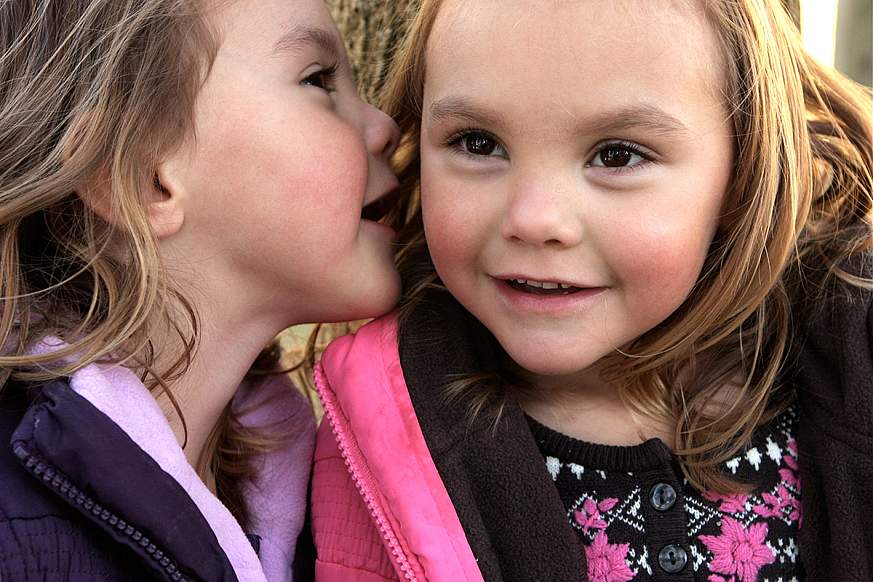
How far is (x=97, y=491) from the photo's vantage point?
1700 mm

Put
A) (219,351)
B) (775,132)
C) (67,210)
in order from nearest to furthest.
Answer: (775,132), (67,210), (219,351)

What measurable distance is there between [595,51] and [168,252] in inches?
37.1

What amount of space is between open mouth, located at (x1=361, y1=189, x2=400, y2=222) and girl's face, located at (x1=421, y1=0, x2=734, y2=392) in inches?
14.0

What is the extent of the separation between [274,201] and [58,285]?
0.44 metres

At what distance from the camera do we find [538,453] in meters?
2.00

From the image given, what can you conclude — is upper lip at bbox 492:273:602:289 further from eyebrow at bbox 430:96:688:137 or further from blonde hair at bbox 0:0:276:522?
blonde hair at bbox 0:0:276:522

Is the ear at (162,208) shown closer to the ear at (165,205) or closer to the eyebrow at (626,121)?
the ear at (165,205)

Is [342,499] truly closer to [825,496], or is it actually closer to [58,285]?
[58,285]

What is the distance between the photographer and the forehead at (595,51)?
68.1 inches

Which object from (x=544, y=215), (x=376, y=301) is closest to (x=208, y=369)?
(x=376, y=301)

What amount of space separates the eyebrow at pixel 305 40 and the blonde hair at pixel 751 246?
147 mm

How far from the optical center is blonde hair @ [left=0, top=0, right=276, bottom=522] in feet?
6.41

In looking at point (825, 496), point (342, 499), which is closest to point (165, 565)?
point (342, 499)

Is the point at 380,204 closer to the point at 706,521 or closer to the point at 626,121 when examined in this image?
the point at 626,121
